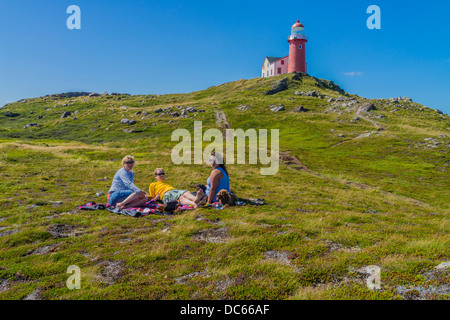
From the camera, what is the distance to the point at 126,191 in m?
12.8

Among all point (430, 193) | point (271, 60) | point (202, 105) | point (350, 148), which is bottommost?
point (430, 193)

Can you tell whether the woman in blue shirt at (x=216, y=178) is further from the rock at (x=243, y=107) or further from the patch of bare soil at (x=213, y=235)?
the rock at (x=243, y=107)

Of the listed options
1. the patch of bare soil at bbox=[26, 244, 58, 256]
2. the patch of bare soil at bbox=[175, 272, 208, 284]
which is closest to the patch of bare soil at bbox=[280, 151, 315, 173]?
the patch of bare soil at bbox=[175, 272, 208, 284]

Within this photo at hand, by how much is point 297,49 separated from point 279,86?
77.4 feet

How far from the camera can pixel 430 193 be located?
2653cm

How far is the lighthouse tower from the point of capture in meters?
126

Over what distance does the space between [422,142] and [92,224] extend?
63.7 m

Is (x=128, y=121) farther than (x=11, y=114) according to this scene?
No

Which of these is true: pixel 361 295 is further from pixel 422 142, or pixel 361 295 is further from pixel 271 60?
pixel 271 60

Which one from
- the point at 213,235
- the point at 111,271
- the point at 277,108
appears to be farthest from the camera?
the point at 277,108

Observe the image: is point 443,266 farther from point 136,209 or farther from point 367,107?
point 367,107

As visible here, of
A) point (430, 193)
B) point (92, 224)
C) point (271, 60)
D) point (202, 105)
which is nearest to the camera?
point (92, 224)

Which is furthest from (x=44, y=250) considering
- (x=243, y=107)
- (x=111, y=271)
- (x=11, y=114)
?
(x=11, y=114)
